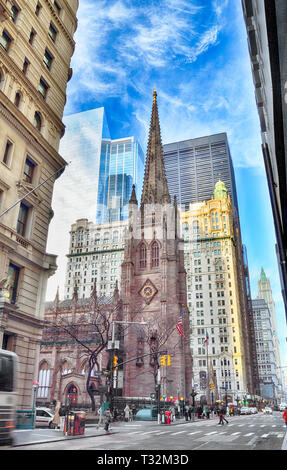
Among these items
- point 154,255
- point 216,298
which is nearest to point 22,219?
point 154,255

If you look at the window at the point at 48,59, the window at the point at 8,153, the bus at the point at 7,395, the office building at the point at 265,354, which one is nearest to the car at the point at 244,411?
the bus at the point at 7,395

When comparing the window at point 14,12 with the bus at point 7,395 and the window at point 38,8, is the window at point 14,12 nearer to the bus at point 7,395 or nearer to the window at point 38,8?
the window at point 38,8

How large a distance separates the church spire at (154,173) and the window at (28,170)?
5635 cm

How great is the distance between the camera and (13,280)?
58.2ft

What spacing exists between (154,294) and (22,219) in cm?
4802

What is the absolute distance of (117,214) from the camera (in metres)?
100

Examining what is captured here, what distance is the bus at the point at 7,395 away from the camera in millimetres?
11445

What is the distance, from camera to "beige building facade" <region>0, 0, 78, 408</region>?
56.7 feet

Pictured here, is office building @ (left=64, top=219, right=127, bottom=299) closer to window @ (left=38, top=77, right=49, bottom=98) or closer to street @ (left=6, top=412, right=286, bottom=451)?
window @ (left=38, top=77, right=49, bottom=98)

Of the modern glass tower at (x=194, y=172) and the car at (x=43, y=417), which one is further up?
the modern glass tower at (x=194, y=172)

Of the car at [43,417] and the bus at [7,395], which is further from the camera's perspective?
the car at [43,417]

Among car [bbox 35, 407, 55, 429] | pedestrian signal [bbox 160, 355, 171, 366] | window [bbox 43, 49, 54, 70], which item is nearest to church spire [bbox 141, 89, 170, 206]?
pedestrian signal [bbox 160, 355, 171, 366]
